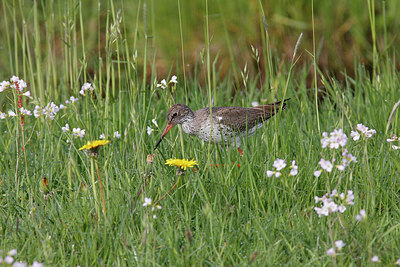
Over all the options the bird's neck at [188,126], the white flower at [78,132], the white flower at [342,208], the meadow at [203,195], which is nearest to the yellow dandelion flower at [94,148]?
the meadow at [203,195]

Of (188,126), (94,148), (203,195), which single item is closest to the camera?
(94,148)

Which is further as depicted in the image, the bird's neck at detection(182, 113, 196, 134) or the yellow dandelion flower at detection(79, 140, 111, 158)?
the bird's neck at detection(182, 113, 196, 134)

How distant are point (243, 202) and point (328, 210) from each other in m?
0.89

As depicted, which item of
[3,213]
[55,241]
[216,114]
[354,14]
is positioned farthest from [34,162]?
[354,14]

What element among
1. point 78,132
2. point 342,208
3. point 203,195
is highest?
A: point 78,132

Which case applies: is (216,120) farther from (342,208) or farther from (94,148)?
(342,208)

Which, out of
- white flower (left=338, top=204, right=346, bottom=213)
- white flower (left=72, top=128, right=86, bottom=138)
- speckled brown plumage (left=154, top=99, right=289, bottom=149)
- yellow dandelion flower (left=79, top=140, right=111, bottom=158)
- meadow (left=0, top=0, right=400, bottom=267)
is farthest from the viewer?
speckled brown plumage (left=154, top=99, right=289, bottom=149)

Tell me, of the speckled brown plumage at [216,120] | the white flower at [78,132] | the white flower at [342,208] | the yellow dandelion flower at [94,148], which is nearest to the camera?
the white flower at [342,208]


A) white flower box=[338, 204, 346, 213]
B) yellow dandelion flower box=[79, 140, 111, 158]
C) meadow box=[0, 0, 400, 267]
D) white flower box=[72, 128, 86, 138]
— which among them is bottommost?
meadow box=[0, 0, 400, 267]

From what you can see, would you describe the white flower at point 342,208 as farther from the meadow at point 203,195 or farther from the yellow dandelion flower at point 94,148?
the yellow dandelion flower at point 94,148

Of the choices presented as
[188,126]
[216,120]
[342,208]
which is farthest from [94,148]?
[216,120]

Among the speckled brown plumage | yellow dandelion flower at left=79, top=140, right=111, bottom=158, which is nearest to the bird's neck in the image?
the speckled brown plumage

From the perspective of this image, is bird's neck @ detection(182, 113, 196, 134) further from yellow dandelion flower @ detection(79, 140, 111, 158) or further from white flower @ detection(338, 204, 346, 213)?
white flower @ detection(338, 204, 346, 213)

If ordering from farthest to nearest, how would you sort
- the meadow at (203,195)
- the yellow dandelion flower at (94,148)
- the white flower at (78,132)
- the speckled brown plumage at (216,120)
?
the speckled brown plumage at (216,120) → the white flower at (78,132) → the yellow dandelion flower at (94,148) → the meadow at (203,195)
